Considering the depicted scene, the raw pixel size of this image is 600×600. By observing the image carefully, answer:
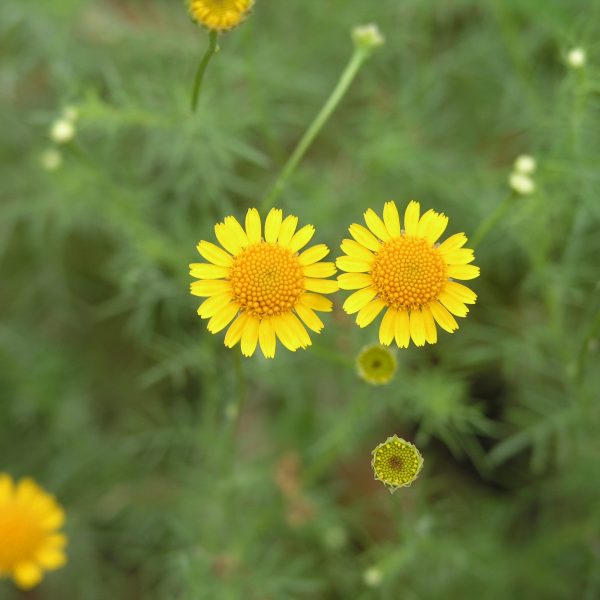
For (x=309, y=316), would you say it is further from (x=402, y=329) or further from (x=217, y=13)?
(x=217, y=13)

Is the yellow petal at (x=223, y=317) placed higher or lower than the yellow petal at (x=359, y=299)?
lower

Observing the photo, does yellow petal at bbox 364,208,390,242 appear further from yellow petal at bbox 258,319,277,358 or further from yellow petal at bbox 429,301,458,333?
yellow petal at bbox 258,319,277,358

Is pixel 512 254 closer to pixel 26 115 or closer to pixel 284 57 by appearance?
pixel 284 57

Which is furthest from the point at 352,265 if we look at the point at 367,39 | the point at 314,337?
the point at 314,337

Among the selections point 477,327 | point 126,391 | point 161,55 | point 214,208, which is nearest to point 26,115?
point 161,55

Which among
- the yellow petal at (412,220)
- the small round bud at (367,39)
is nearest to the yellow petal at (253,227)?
the yellow petal at (412,220)

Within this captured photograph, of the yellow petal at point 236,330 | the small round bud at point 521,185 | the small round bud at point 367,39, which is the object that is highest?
the small round bud at point 367,39

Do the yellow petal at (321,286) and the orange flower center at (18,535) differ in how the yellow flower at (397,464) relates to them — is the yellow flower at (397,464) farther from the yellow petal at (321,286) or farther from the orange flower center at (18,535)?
the orange flower center at (18,535)
